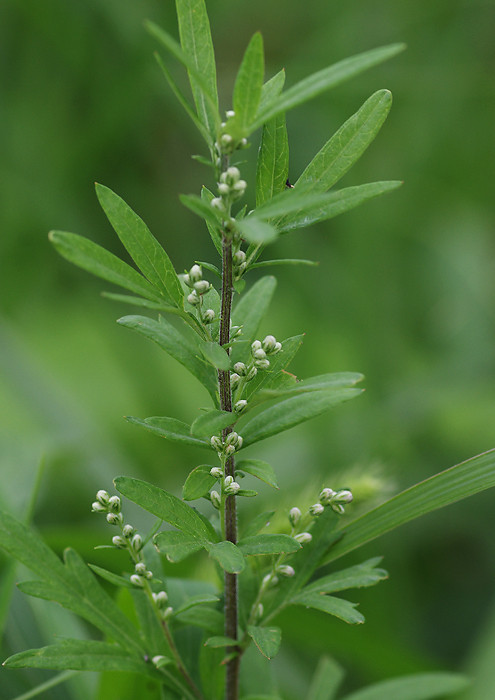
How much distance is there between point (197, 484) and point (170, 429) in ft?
0.14

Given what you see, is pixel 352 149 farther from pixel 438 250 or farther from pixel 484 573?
pixel 438 250

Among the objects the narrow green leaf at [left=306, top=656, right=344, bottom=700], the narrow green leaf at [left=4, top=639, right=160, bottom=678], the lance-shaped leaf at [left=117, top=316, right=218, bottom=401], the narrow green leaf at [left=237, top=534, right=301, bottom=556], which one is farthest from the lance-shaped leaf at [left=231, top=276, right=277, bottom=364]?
the narrow green leaf at [left=306, top=656, right=344, bottom=700]

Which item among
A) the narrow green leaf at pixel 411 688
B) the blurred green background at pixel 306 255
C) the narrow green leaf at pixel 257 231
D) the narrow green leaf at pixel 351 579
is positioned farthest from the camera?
the blurred green background at pixel 306 255

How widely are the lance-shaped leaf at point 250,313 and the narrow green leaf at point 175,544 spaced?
0.43 feet

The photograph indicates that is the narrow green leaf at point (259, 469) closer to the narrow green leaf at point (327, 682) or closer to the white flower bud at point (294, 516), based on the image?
the white flower bud at point (294, 516)

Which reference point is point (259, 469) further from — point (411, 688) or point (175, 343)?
point (411, 688)

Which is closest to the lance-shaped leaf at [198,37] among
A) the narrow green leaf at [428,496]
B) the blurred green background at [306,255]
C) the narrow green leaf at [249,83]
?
the narrow green leaf at [249,83]

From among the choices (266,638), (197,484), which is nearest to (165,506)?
(197,484)

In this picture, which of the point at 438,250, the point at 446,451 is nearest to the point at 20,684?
the point at 446,451

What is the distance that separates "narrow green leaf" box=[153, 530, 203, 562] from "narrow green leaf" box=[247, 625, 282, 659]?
93mm

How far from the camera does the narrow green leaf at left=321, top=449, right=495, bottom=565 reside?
59 cm

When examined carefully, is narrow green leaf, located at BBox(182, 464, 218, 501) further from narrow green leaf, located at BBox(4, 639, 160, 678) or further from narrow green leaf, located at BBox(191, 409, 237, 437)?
narrow green leaf, located at BBox(4, 639, 160, 678)

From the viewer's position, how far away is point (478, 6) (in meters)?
2.73

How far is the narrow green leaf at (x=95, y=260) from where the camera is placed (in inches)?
16.8
